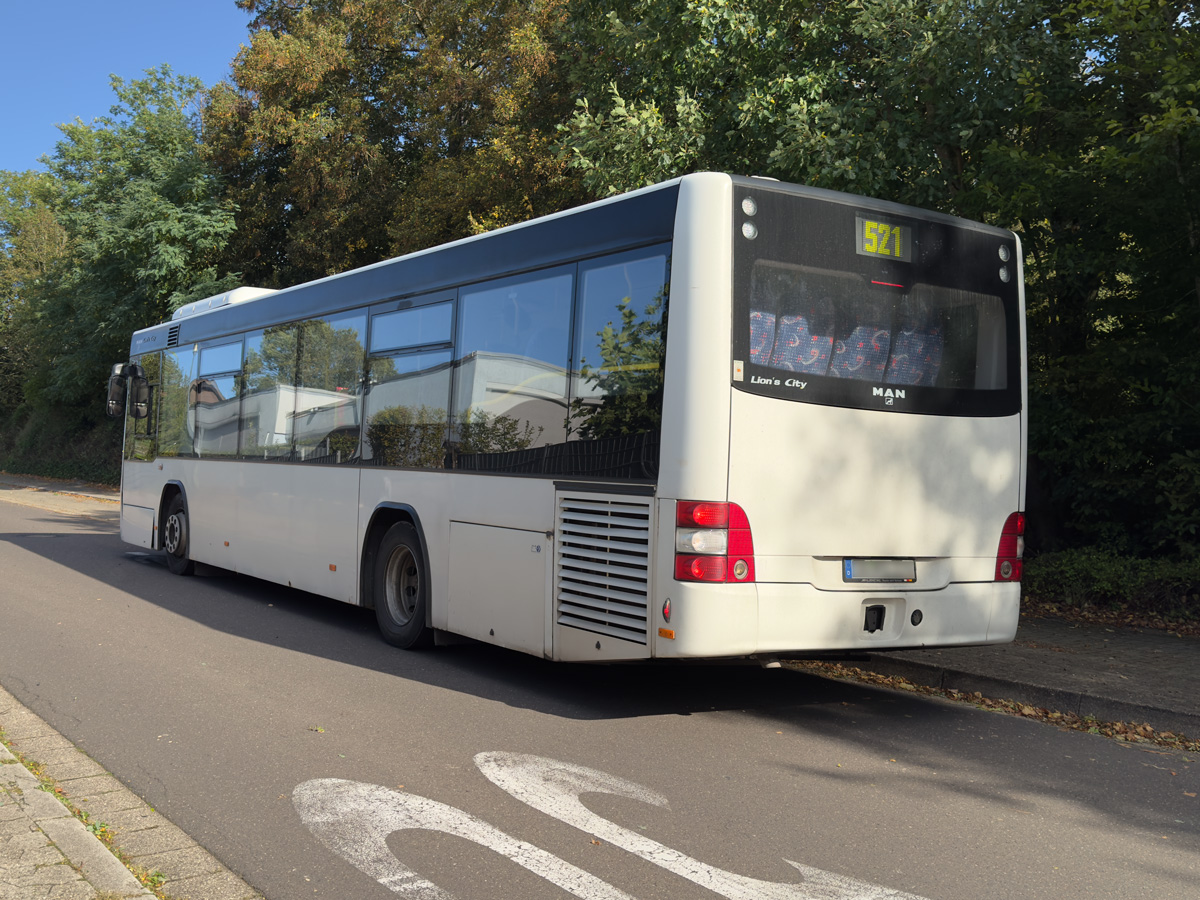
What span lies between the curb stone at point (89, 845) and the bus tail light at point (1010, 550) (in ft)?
16.5

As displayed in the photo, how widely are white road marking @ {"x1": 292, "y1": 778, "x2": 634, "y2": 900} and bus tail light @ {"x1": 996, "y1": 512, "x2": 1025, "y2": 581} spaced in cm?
398

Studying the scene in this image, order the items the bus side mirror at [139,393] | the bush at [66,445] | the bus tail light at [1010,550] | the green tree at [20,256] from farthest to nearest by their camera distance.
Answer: the green tree at [20,256], the bush at [66,445], the bus side mirror at [139,393], the bus tail light at [1010,550]

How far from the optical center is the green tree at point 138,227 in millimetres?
29516

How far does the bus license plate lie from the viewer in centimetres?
653

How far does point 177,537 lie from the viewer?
13547 millimetres

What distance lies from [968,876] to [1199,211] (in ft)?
26.5

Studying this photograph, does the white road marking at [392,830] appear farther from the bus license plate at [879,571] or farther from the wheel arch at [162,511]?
the wheel arch at [162,511]

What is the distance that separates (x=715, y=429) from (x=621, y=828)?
7.45 feet

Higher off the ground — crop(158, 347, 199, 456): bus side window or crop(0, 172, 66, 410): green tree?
crop(0, 172, 66, 410): green tree

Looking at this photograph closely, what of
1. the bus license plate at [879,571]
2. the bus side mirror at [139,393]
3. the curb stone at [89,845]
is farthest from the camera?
the bus side mirror at [139,393]

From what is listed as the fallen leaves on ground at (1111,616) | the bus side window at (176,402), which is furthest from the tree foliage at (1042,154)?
the bus side window at (176,402)

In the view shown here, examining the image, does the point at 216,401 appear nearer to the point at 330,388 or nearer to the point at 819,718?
the point at 330,388

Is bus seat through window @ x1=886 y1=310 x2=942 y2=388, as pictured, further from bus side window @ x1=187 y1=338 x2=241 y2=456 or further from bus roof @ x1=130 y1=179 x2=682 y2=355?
bus side window @ x1=187 y1=338 x2=241 y2=456

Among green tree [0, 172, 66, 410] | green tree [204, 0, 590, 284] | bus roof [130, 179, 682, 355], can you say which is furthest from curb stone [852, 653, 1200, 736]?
green tree [0, 172, 66, 410]
